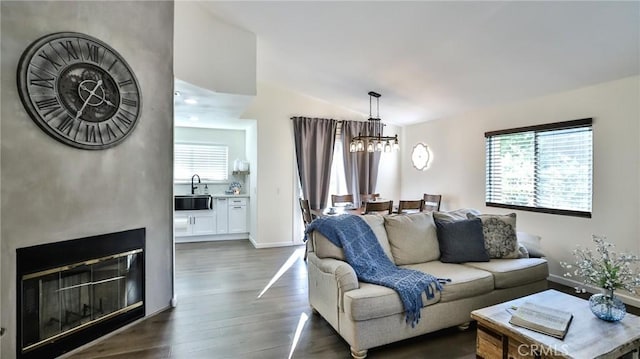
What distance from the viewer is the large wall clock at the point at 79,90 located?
2354mm

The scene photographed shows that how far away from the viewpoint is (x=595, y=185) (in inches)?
139

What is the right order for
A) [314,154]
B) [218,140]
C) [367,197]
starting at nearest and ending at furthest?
[367,197]
[314,154]
[218,140]

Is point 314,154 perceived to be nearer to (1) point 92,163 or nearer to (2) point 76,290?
(1) point 92,163

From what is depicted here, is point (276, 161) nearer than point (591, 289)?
No

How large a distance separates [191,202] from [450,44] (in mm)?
5325

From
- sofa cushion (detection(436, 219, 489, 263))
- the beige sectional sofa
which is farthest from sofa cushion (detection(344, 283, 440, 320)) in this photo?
sofa cushion (detection(436, 219, 489, 263))

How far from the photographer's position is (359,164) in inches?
254

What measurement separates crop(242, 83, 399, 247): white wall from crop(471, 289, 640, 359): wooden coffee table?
14.1ft

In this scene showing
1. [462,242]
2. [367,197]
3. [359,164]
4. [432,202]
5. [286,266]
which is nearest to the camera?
[462,242]

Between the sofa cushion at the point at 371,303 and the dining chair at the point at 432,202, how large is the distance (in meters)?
3.38

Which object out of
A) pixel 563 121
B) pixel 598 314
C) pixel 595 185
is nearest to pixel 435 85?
pixel 563 121

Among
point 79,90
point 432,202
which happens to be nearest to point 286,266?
point 432,202

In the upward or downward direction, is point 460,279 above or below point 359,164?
below

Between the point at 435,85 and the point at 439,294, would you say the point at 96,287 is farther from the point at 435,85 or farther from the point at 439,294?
the point at 435,85
